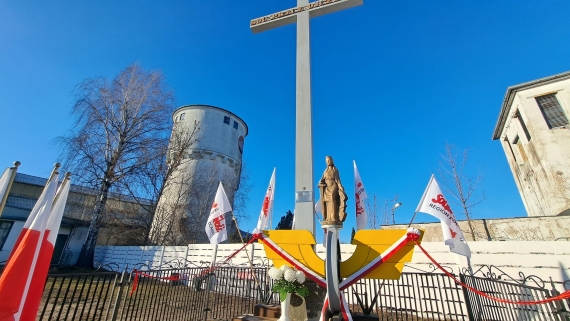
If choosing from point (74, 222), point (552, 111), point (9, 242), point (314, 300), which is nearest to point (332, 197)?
point (314, 300)

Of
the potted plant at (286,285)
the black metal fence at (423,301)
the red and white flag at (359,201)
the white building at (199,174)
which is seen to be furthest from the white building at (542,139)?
the white building at (199,174)

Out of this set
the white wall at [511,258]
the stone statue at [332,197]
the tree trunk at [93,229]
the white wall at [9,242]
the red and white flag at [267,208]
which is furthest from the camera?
the white wall at [9,242]

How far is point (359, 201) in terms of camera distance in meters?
8.31

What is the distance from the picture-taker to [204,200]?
20812 millimetres

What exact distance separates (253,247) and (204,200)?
436 inches

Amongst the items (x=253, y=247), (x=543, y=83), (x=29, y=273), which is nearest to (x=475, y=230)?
(x=253, y=247)

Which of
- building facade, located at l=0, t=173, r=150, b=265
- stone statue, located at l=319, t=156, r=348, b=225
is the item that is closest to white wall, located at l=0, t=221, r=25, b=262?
building facade, located at l=0, t=173, r=150, b=265

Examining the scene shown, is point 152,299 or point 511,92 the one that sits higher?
point 511,92

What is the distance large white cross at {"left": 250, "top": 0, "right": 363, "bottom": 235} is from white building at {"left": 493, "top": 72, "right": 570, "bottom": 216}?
52.5 ft

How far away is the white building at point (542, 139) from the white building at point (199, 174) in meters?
21.9

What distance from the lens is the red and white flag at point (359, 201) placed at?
7945 mm

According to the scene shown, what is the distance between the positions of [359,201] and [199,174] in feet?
55.7

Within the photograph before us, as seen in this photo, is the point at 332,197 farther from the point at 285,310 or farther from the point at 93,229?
the point at 93,229

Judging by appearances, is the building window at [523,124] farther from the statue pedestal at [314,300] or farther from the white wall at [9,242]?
the white wall at [9,242]
